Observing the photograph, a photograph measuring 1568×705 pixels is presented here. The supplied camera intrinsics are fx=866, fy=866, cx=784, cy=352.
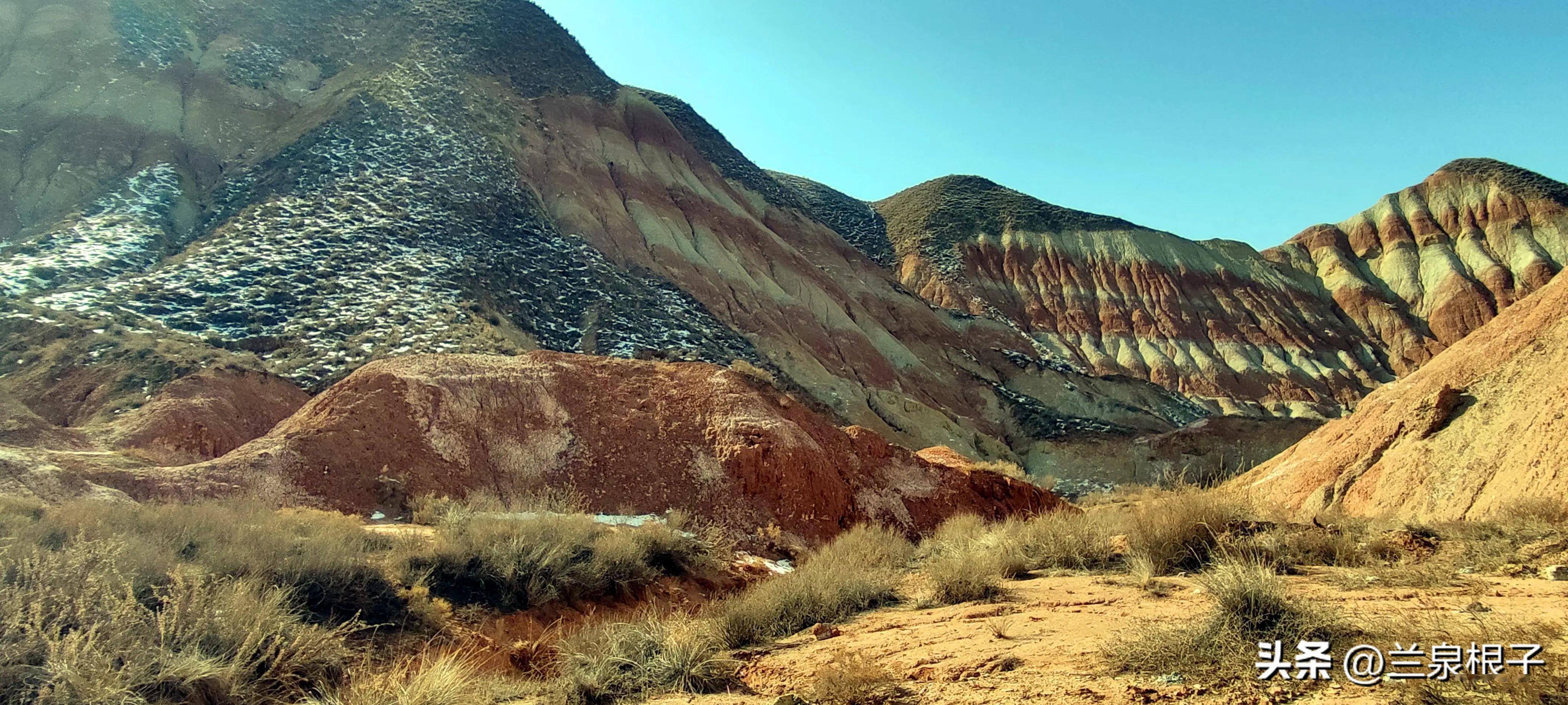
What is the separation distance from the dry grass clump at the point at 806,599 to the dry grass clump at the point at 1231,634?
3.24 m

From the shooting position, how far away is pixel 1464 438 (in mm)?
13227

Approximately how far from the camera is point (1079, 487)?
36.0 m

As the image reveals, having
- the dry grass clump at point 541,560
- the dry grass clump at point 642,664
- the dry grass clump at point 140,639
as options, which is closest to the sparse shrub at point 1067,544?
the dry grass clump at point 541,560

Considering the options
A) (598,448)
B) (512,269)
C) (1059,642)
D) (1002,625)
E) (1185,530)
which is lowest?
(598,448)

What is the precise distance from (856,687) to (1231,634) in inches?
84.3

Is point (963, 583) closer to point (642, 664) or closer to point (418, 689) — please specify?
point (642, 664)

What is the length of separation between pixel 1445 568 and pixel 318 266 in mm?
29186

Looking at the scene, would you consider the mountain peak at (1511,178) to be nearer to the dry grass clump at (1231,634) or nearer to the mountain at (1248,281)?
the mountain at (1248,281)

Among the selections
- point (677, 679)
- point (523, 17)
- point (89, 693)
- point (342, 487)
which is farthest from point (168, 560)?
point (523, 17)

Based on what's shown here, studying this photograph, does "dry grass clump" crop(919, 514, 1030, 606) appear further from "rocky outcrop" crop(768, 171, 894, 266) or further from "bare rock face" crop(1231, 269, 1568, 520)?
"rocky outcrop" crop(768, 171, 894, 266)

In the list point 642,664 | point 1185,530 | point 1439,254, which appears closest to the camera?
point 642,664

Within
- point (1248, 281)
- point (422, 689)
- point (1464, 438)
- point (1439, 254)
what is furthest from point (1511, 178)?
point (422, 689)

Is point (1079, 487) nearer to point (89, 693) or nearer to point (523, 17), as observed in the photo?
point (89, 693)

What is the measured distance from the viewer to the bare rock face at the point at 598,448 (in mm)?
15508
